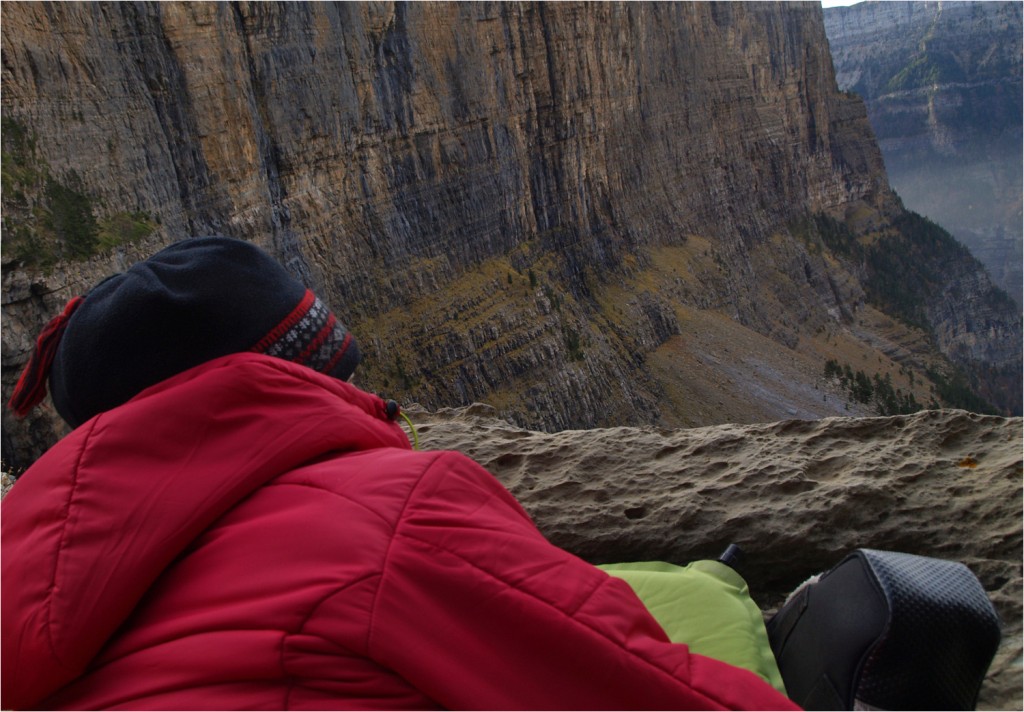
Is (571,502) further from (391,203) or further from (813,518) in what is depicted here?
(391,203)

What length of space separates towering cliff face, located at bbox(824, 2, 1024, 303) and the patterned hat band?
159438mm

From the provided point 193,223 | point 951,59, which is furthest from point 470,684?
point 951,59

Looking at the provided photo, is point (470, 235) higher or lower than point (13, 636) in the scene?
lower

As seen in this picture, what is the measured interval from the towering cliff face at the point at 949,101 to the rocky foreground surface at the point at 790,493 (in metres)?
157

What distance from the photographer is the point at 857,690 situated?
240 cm

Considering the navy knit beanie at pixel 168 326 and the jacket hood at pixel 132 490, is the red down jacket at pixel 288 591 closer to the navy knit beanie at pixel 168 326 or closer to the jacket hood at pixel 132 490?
the jacket hood at pixel 132 490

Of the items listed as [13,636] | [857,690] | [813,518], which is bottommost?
[813,518]

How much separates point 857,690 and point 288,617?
148cm

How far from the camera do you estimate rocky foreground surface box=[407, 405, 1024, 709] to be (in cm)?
386

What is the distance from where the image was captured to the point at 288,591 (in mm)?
1729

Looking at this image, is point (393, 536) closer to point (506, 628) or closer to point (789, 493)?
point (506, 628)

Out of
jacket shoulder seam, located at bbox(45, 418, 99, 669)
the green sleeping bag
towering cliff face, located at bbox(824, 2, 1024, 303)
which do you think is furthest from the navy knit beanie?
towering cliff face, located at bbox(824, 2, 1024, 303)

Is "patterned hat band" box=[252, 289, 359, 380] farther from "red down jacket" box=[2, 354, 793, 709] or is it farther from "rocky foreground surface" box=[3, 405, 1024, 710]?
"rocky foreground surface" box=[3, 405, 1024, 710]

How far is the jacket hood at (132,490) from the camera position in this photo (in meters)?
1.78
